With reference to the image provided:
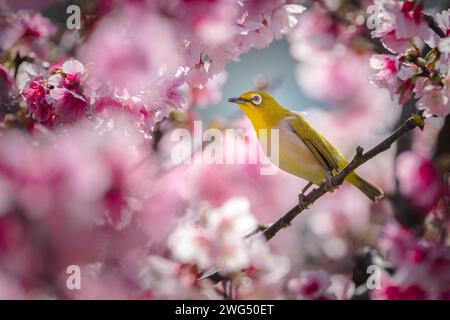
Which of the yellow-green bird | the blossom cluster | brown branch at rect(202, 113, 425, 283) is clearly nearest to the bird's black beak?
the yellow-green bird

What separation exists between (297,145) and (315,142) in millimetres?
48

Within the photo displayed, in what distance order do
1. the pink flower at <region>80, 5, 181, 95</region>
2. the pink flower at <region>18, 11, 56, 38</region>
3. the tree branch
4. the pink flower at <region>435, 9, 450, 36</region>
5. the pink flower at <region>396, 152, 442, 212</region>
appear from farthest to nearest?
1. the pink flower at <region>396, 152, 442, 212</region>
2. the pink flower at <region>18, 11, 56, 38</region>
3. the pink flower at <region>435, 9, 450, 36</region>
4. the tree branch
5. the pink flower at <region>80, 5, 181, 95</region>

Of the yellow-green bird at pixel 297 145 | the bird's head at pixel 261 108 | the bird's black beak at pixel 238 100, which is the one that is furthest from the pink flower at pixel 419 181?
the bird's black beak at pixel 238 100

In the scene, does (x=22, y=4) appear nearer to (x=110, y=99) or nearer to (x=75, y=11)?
(x=75, y=11)

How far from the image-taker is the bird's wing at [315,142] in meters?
1.40

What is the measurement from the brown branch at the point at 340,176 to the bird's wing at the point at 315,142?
0.14 m

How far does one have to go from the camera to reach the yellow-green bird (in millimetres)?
1397

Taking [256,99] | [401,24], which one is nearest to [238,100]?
[256,99]

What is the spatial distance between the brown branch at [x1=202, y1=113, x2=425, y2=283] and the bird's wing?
0.47ft

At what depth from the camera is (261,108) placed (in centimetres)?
148

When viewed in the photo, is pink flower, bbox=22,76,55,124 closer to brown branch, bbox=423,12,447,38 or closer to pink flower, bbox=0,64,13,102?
pink flower, bbox=0,64,13,102

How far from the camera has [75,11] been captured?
972 millimetres

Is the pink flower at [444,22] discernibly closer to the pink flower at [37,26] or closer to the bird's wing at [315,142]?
the bird's wing at [315,142]

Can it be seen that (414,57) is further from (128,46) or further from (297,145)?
(128,46)
